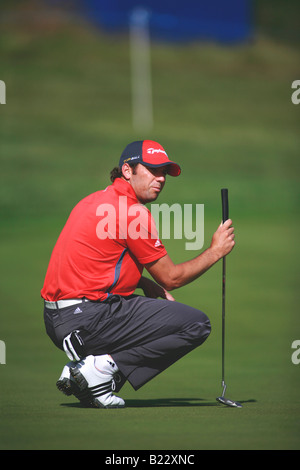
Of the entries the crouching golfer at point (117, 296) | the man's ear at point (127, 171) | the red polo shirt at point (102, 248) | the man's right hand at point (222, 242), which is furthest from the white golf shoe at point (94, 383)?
the man's ear at point (127, 171)

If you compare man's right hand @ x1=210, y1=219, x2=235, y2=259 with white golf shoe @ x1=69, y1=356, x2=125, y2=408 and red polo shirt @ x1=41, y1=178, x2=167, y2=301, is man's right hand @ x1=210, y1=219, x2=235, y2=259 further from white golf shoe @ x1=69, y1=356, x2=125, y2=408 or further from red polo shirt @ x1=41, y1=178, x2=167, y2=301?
white golf shoe @ x1=69, y1=356, x2=125, y2=408

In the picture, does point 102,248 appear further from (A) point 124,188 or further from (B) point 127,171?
(B) point 127,171

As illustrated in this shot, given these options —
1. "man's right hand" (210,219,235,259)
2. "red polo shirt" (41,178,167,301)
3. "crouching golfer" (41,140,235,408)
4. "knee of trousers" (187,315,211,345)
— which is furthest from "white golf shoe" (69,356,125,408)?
"man's right hand" (210,219,235,259)

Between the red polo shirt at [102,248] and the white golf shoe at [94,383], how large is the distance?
40cm

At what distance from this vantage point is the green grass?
4289 mm

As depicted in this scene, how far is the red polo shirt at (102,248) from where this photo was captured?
193 inches

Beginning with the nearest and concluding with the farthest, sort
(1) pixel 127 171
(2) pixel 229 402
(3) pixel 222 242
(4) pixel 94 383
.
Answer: (4) pixel 94 383 → (2) pixel 229 402 → (3) pixel 222 242 → (1) pixel 127 171

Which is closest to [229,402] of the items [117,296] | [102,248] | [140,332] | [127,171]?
[140,332]

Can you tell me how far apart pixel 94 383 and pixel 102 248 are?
2.54ft

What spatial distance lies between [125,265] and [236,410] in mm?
1056

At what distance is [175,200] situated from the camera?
1686 centimetres

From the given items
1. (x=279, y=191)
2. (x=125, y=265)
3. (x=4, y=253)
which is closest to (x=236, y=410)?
(x=125, y=265)

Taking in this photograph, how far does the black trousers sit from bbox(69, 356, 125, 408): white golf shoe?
0.38ft
